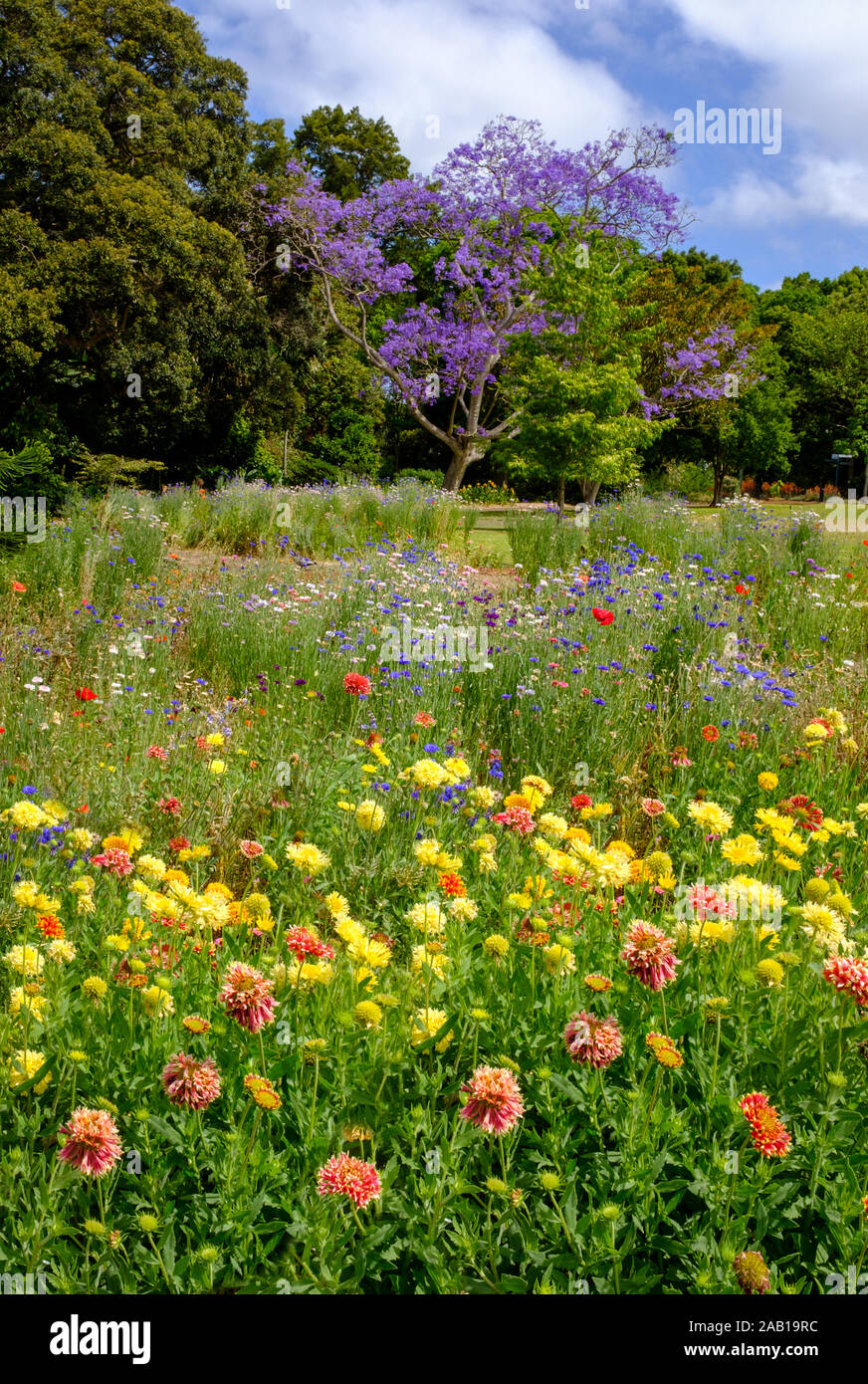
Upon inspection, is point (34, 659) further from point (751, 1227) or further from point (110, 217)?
point (110, 217)

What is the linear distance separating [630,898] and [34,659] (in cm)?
354

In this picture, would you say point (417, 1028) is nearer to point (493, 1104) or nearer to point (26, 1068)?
point (493, 1104)

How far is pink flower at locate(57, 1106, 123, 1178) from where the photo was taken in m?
1.41

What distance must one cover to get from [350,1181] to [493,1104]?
0.81 feet

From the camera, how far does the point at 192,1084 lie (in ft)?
4.84

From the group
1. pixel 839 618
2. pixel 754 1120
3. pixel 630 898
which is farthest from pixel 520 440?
pixel 754 1120

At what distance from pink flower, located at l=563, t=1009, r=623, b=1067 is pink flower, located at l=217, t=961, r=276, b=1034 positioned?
51cm

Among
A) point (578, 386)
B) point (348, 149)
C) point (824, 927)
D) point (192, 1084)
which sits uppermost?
point (348, 149)

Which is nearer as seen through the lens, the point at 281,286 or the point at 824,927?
the point at 824,927

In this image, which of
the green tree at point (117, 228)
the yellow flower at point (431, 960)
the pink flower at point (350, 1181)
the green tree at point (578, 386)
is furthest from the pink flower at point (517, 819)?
the green tree at point (117, 228)

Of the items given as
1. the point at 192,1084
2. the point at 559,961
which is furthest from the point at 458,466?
the point at 192,1084

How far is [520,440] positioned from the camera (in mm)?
14016

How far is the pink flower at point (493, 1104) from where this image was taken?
4.60 feet

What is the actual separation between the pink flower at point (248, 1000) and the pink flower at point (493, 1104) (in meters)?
0.37
